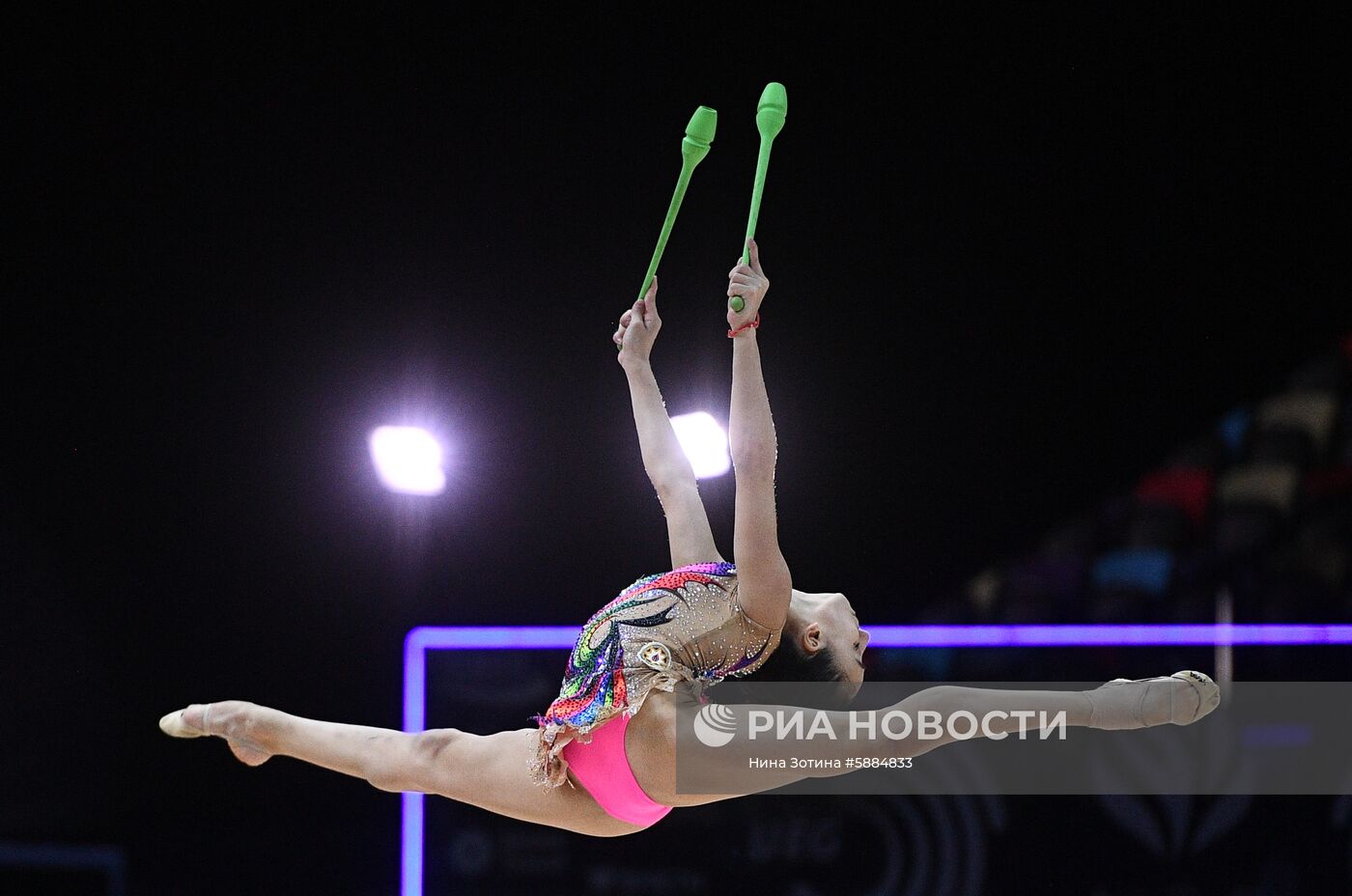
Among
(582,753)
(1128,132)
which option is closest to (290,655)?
(582,753)

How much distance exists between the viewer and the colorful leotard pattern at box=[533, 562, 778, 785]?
2.32 m

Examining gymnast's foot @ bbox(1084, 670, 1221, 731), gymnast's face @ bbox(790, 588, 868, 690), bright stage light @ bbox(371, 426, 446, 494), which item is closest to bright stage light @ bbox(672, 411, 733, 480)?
bright stage light @ bbox(371, 426, 446, 494)

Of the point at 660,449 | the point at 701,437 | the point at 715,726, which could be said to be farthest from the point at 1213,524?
the point at 715,726

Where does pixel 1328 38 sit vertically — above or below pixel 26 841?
above

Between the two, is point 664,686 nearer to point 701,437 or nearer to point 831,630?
point 831,630

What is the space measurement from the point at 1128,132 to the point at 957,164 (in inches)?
14.5

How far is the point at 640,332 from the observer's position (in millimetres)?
2666

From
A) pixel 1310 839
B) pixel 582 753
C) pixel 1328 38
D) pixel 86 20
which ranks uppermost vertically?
pixel 86 20

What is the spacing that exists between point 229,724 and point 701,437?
4.15 feet

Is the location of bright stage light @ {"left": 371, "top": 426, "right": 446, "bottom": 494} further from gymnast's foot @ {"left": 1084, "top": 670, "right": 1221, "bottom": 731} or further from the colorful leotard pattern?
gymnast's foot @ {"left": 1084, "top": 670, "right": 1221, "bottom": 731}

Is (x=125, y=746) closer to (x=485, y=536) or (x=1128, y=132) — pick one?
(x=485, y=536)

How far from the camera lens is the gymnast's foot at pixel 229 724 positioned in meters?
2.65

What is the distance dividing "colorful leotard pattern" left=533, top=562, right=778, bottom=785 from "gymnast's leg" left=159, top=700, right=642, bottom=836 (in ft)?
0.20

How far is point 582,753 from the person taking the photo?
2375 millimetres
